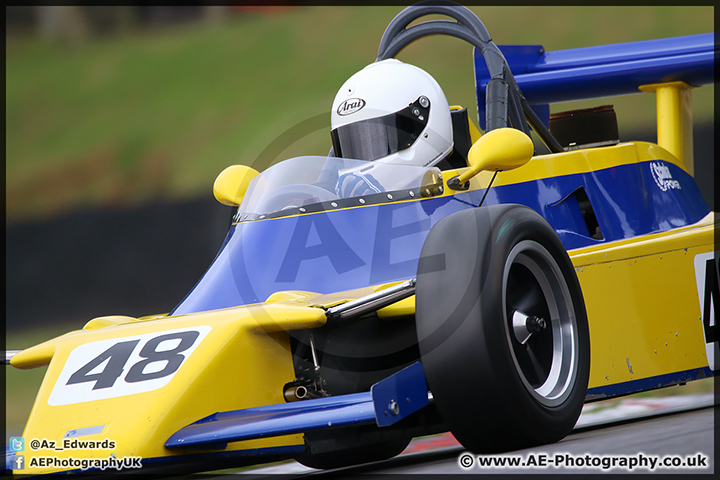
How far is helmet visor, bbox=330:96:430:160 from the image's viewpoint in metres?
3.83

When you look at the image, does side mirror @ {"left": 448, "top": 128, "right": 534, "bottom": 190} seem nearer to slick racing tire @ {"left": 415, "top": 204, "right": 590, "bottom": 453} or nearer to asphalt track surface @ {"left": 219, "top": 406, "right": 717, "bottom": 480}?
slick racing tire @ {"left": 415, "top": 204, "right": 590, "bottom": 453}

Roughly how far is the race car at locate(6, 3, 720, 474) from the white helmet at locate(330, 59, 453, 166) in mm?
20

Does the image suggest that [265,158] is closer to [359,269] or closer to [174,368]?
[359,269]

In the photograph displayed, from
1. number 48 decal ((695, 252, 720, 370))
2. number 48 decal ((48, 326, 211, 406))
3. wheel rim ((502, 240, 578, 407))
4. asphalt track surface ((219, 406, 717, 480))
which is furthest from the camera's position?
number 48 decal ((695, 252, 720, 370))

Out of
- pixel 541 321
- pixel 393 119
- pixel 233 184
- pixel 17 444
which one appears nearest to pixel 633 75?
pixel 393 119

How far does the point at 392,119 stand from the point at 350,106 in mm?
215

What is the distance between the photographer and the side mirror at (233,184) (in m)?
4.02

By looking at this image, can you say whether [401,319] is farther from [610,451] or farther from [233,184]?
[233,184]

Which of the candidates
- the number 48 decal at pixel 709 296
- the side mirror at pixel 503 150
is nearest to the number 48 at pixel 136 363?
the side mirror at pixel 503 150

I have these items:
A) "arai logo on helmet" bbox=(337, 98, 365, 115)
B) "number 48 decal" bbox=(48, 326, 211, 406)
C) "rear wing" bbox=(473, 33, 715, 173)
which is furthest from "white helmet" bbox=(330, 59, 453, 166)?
"number 48 decal" bbox=(48, 326, 211, 406)

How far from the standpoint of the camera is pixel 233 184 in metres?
4.04

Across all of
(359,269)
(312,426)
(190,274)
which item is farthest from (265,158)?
(190,274)

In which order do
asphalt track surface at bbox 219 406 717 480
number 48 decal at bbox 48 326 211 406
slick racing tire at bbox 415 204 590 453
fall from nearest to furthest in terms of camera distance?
asphalt track surface at bbox 219 406 717 480
slick racing tire at bbox 415 204 590 453
number 48 decal at bbox 48 326 211 406

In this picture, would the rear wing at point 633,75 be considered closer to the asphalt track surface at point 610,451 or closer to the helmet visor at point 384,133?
the helmet visor at point 384,133
